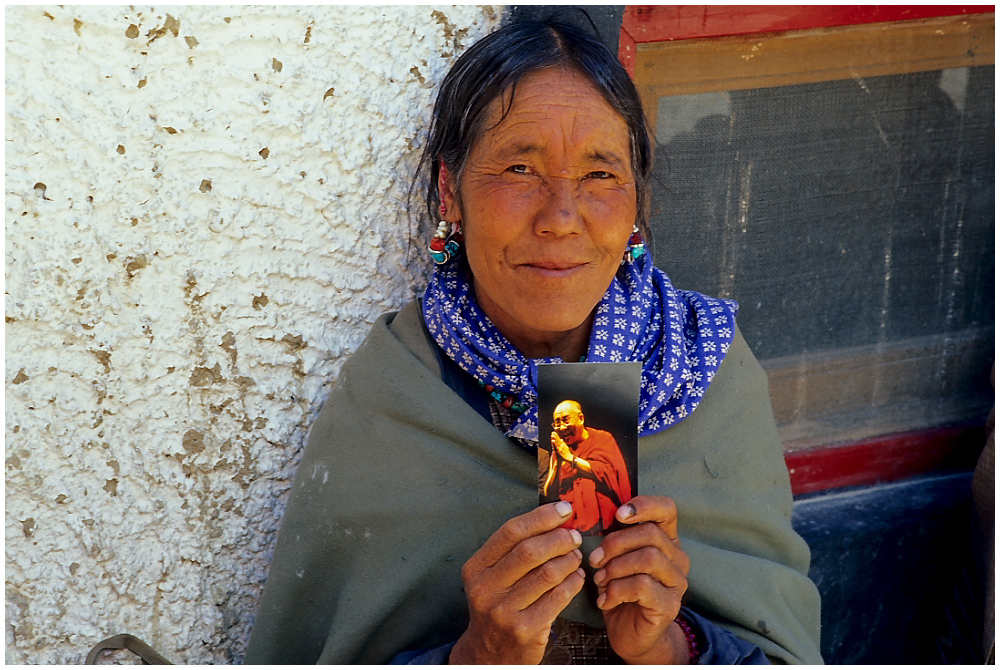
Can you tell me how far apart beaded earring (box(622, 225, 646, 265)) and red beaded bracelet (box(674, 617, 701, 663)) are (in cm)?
76

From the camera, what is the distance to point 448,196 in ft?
5.86

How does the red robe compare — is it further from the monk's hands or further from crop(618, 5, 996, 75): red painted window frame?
crop(618, 5, 996, 75): red painted window frame

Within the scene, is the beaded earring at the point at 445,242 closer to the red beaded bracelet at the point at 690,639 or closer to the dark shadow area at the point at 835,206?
the dark shadow area at the point at 835,206

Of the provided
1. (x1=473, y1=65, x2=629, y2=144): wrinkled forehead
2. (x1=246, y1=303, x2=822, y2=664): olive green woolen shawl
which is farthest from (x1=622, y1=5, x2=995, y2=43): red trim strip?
(x1=246, y1=303, x2=822, y2=664): olive green woolen shawl

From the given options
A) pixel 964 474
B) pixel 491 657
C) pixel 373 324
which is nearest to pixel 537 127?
pixel 373 324

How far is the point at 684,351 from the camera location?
1.78m

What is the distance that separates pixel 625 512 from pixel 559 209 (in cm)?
57

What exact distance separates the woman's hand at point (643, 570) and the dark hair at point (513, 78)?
75 centimetres

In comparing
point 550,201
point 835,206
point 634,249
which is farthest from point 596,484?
point 835,206

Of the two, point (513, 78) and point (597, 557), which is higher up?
point (513, 78)

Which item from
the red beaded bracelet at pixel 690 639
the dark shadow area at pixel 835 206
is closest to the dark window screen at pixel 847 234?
the dark shadow area at pixel 835 206

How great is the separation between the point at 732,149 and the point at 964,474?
1484mm

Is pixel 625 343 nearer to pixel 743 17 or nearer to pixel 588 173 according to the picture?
A: pixel 588 173

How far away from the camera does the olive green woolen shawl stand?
1.66 m
